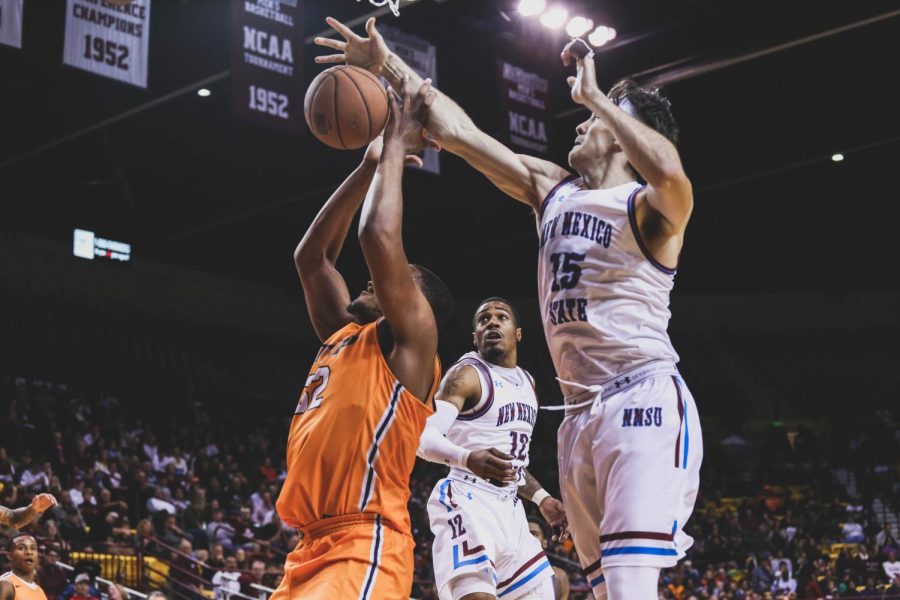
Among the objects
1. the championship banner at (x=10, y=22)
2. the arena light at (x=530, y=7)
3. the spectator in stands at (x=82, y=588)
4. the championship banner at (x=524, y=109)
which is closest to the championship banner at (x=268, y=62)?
the championship banner at (x=10, y=22)

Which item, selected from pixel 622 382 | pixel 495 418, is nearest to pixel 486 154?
pixel 622 382

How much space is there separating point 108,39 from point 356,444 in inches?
374

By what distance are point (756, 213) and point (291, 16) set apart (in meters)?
14.8

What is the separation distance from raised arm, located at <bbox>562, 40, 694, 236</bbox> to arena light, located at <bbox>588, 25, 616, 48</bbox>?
37.9 ft

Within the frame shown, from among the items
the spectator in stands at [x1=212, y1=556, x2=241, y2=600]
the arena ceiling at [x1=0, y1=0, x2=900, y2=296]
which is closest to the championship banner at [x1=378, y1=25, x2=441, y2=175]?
the arena ceiling at [x1=0, y1=0, x2=900, y2=296]

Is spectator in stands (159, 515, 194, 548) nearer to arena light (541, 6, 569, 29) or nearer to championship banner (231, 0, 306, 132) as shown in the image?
championship banner (231, 0, 306, 132)

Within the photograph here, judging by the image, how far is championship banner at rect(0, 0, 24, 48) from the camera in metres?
11.4

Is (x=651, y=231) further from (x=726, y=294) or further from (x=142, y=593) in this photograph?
(x=726, y=294)

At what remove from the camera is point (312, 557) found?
3916 millimetres

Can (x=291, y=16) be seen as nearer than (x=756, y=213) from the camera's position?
Yes

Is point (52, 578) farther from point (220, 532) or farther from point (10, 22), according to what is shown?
point (10, 22)

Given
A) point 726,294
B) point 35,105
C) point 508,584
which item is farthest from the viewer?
point 726,294

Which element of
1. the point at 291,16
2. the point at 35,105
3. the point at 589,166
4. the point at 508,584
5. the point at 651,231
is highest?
the point at 35,105

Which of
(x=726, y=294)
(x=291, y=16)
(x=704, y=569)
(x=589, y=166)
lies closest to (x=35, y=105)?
(x=291, y=16)
